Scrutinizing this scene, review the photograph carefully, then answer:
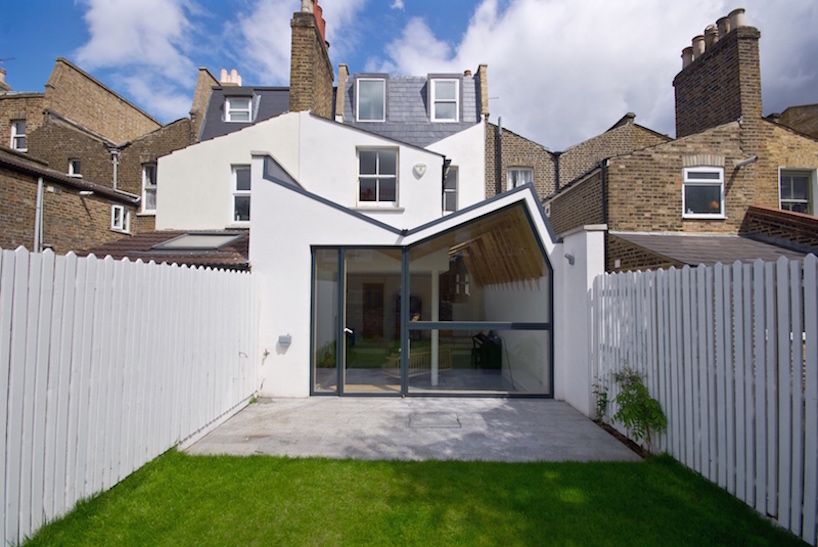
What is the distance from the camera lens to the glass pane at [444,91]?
1655 cm

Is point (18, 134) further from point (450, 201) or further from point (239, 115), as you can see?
point (450, 201)

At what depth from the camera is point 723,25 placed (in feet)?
35.1

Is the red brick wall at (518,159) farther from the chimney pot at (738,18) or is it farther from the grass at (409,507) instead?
the grass at (409,507)

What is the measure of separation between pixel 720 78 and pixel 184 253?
1358 cm

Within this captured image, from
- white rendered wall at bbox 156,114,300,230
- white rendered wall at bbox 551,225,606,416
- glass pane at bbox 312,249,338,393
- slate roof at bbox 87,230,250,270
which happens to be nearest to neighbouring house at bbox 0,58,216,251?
white rendered wall at bbox 156,114,300,230

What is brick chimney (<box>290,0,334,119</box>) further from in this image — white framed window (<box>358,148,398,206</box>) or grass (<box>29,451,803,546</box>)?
grass (<box>29,451,803,546</box>)

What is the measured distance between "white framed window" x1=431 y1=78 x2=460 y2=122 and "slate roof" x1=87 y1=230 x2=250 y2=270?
30.7ft

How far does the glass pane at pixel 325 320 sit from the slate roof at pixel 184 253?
1.41m

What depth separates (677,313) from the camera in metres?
4.76

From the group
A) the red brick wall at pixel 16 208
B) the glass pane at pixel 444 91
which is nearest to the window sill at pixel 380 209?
the glass pane at pixel 444 91

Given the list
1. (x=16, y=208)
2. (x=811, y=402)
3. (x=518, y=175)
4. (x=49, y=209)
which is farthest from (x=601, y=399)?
(x=49, y=209)

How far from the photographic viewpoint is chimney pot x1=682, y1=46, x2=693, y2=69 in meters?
12.0

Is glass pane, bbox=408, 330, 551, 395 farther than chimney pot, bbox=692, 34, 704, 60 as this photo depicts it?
No

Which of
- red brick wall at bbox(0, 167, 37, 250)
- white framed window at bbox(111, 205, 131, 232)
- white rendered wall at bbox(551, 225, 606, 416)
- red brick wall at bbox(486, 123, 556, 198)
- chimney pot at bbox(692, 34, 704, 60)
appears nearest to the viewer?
white rendered wall at bbox(551, 225, 606, 416)
